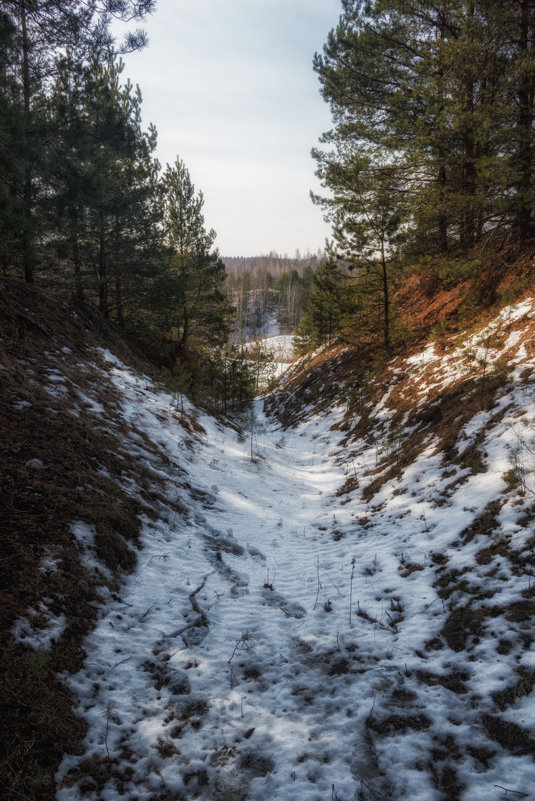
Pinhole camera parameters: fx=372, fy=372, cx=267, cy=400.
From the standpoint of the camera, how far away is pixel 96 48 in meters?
5.99

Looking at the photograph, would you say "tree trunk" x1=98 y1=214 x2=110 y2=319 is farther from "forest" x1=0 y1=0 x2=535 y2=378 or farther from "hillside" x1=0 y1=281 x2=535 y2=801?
"hillside" x1=0 y1=281 x2=535 y2=801

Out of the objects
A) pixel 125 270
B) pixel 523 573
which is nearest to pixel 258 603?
pixel 523 573

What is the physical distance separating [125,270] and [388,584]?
14.6 m

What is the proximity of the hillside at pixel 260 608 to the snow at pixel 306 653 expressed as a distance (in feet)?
0.06

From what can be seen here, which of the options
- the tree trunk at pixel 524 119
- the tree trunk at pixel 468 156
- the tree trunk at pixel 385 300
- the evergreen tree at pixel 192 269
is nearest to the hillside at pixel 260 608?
the tree trunk at pixel 524 119

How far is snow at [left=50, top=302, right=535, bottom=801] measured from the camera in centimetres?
241

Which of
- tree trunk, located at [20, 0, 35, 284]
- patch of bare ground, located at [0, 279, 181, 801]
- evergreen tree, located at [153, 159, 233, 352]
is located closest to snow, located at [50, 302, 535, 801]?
patch of bare ground, located at [0, 279, 181, 801]

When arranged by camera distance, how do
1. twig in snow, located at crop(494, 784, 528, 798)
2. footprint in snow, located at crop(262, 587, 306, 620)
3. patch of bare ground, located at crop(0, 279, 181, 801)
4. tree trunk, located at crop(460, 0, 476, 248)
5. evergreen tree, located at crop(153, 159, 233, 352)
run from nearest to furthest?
twig in snow, located at crop(494, 784, 528, 798), patch of bare ground, located at crop(0, 279, 181, 801), footprint in snow, located at crop(262, 587, 306, 620), tree trunk, located at crop(460, 0, 476, 248), evergreen tree, located at crop(153, 159, 233, 352)

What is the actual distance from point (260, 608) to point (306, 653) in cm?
90

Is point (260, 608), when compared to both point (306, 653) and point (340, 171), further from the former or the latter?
point (340, 171)

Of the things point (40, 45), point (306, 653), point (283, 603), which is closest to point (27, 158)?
point (40, 45)

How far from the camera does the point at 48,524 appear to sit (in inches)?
156

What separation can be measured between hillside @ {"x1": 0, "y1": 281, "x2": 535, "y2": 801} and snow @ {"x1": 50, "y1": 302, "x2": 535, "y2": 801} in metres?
0.02

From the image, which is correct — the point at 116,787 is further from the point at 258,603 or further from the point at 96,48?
the point at 96,48
